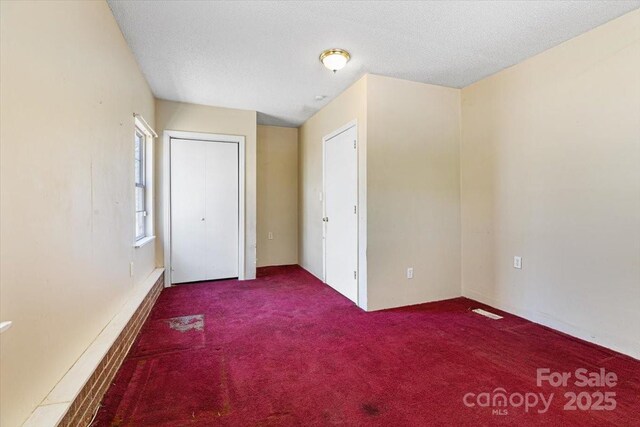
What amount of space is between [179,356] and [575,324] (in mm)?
3092

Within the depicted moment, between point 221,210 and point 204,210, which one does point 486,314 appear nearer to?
point 221,210

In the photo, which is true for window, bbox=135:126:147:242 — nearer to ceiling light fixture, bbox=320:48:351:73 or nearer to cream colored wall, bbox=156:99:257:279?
cream colored wall, bbox=156:99:257:279

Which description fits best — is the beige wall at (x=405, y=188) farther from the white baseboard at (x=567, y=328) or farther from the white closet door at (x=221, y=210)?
the white closet door at (x=221, y=210)

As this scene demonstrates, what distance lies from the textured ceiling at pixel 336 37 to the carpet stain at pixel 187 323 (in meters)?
2.42

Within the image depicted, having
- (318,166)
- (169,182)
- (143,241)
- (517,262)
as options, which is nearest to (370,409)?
(517,262)

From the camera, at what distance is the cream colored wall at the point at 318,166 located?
3.21 m

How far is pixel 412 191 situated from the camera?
3332mm

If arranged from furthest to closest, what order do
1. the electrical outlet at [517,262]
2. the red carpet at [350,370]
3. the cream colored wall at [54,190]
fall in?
the electrical outlet at [517,262] → the red carpet at [350,370] → the cream colored wall at [54,190]

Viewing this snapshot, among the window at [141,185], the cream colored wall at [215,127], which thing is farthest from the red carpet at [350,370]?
the cream colored wall at [215,127]

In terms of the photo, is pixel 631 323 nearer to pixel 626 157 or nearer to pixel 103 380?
pixel 626 157

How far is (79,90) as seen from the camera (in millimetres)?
1678

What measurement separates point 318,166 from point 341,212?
100cm

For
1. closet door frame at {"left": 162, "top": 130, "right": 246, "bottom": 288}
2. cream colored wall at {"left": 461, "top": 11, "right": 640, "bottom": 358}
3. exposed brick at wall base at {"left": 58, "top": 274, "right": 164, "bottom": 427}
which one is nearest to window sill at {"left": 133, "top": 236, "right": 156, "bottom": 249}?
closet door frame at {"left": 162, "top": 130, "right": 246, "bottom": 288}

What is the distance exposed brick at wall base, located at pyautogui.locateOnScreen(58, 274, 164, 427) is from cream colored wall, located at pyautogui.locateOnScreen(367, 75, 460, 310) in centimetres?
209
